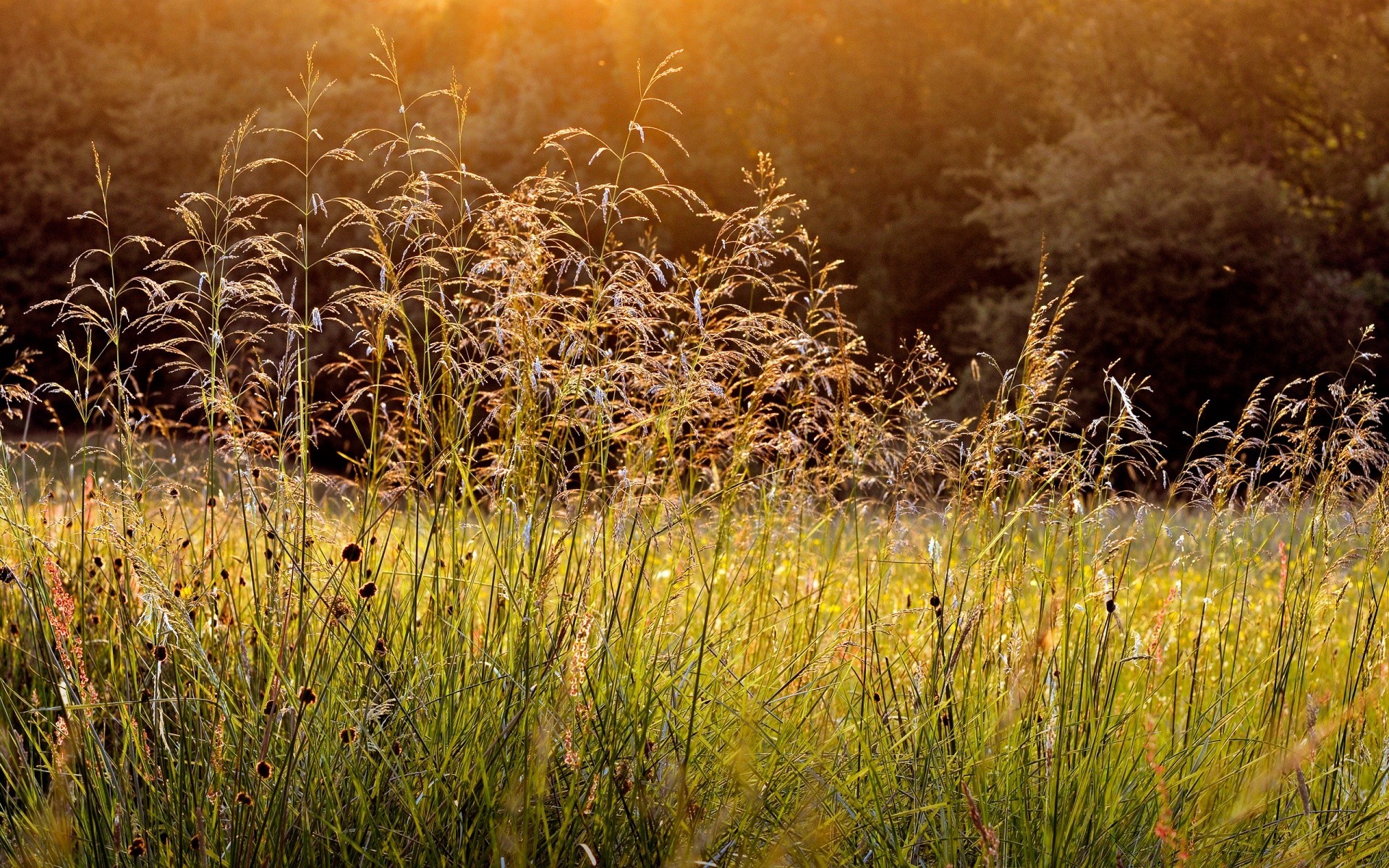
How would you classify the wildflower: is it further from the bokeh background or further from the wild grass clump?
the bokeh background

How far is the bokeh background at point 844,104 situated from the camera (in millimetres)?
16672

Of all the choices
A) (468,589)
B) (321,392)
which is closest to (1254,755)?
(468,589)

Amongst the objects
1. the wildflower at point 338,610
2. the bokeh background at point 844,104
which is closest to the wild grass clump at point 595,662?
the wildflower at point 338,610

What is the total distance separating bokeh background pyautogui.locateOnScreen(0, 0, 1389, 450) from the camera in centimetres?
1667

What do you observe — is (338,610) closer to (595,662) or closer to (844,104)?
(595,662)

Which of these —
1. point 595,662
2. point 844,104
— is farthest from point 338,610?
point 844,104

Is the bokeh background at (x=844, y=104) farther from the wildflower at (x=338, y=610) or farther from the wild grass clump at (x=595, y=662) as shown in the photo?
the wildflower at (x=338, y=610)

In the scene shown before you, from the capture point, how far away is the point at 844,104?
1858 centimetres

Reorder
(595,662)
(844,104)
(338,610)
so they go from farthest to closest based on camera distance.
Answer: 1. (844,104)
2. (595,662)
3. (338,610)

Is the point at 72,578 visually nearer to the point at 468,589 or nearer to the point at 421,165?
the point at 468,589

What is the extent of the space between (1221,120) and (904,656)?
19.1 m

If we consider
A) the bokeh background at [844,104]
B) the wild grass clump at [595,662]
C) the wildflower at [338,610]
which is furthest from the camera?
the bokeh background at [844,104]

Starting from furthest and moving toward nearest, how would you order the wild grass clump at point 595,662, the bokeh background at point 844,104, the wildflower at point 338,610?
the bokeh background at point 844,104
the wild grass clump at point 595,662
the wildflower at point 338,610

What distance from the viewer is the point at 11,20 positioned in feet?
63.1
